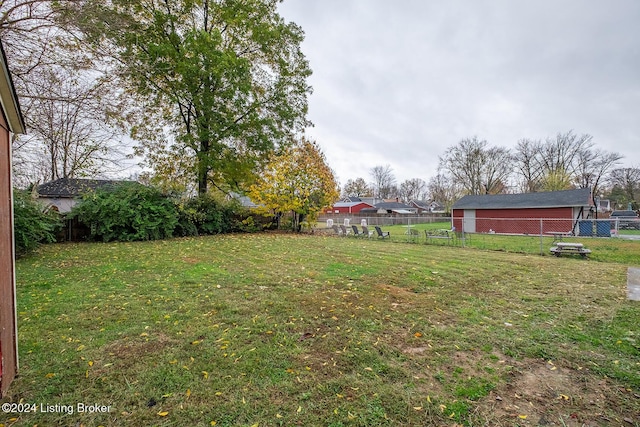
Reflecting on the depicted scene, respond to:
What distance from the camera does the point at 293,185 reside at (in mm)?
17094

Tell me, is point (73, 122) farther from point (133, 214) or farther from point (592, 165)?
point (592, 165)

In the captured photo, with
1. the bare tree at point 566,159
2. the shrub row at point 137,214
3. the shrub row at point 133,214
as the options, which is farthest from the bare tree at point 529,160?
the shrub row at point 133,214

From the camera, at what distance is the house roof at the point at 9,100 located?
2332 mm

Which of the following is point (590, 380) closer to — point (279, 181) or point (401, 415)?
point (401, 415)

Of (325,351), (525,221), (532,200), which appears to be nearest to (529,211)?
(532,200)

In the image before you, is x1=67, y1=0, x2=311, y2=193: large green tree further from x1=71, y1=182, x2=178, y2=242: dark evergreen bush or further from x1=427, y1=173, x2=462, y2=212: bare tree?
x1=427, y1=173, x2=462, y2=212: bare tree

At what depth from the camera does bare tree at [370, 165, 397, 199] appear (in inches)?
3071

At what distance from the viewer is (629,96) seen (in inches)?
816

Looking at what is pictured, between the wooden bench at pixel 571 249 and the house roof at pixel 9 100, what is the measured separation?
45.5 ft

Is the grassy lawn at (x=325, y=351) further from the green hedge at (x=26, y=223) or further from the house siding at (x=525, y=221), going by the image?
the house siding at (x=525, y=221)

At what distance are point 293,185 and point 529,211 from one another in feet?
60.2

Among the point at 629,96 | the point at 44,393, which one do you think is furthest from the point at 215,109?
the point at 629,96

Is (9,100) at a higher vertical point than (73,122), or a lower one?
lower

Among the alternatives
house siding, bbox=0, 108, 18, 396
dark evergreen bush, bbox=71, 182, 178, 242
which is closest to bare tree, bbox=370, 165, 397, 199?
dark evergreen bush, bbox=71, 182, 178, 242
